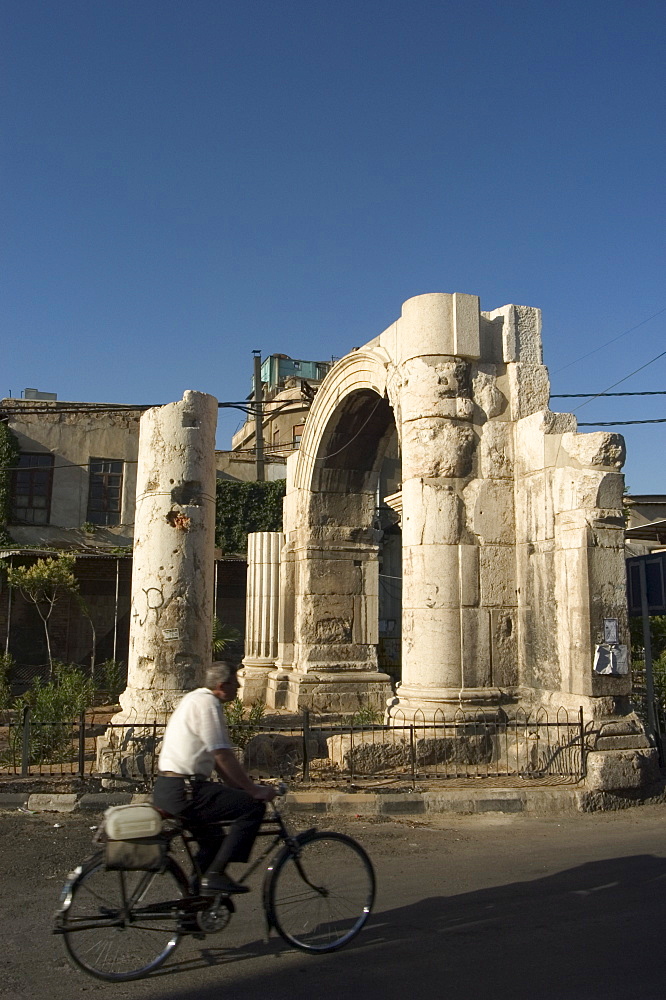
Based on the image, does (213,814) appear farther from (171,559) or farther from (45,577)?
(45,577)

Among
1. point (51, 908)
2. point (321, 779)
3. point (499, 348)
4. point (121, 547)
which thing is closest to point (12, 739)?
point (321, 779)

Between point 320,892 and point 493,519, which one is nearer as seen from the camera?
point 320,892

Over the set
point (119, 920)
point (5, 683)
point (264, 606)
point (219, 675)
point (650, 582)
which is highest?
point (650, 582)

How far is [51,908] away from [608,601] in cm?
540

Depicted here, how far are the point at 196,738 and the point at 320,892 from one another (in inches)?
39.0

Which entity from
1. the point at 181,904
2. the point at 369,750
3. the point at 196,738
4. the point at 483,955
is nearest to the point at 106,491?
the point at 369,750

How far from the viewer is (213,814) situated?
12.9 ft

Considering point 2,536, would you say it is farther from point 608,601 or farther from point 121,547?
point 608,601

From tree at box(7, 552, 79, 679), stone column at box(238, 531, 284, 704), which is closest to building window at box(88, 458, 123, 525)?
tree at box(7, 552, 79, 679)

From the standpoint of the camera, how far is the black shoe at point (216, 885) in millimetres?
3854

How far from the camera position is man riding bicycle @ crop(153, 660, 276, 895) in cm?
390

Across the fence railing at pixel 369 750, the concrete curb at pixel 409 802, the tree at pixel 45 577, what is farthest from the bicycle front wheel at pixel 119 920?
the tree at pixel 45 577

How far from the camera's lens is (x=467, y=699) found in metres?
8.33

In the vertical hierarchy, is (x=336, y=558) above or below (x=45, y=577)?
above
